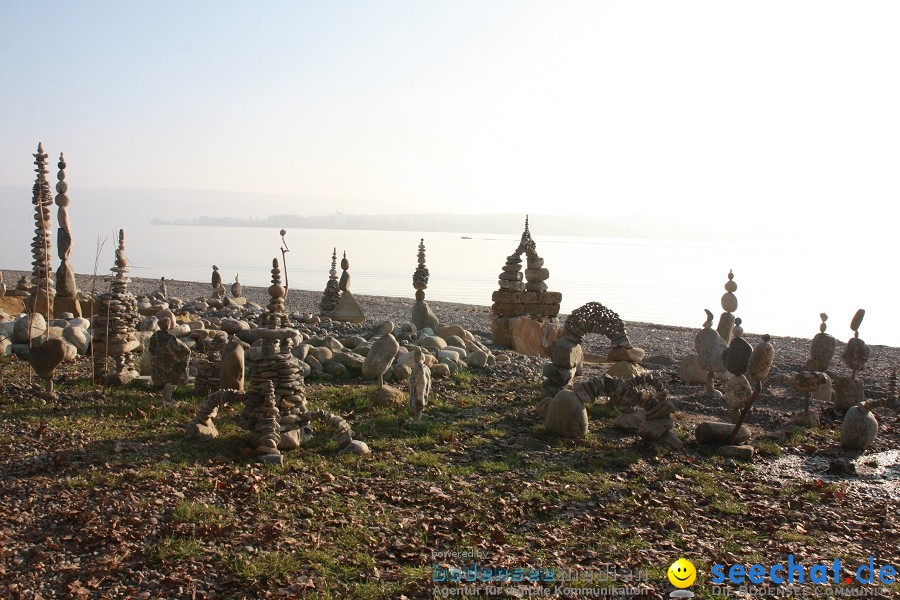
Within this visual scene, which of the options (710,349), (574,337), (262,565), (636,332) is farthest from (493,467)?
(636,332)

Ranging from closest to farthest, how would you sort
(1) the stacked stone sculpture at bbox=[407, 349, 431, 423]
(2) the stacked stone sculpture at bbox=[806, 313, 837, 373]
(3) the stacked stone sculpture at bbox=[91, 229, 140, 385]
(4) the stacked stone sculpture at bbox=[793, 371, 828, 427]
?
(1) the stacked stone sculpture at bbox=[407, 349, 431, 423] → (3) the stacked stone sculpture at bbox=[91, 229, 140, 385] → (4) the stacked stone sculpture at bbox=[793, 371, 828, 427] → (2) the stacked stone sculpture at bbox=[806, 313, 837, 373]

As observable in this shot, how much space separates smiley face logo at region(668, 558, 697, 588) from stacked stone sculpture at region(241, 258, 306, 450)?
4.83 meters

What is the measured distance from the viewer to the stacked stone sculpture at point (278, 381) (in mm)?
8406

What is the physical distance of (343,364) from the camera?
41.7 ft

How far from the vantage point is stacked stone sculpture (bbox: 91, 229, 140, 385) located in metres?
10.7

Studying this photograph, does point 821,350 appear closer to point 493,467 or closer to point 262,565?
point 493,467

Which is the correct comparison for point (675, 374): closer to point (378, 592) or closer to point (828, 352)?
point (828, 352)

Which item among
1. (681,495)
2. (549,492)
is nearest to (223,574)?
(549,492)

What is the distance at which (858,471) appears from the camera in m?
9.13

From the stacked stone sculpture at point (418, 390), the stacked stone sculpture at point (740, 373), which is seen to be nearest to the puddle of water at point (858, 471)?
the stacked stone sculpture at point (740, 373)

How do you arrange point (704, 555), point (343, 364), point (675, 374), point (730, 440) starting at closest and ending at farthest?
point (704, 555) < point (730, 440) < point (343, 364) < point (675, 374)

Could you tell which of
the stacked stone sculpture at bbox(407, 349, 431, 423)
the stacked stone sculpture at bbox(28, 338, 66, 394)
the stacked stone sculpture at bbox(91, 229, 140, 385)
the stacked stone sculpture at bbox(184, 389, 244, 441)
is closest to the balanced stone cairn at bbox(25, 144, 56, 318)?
the stacked stone sculpture at bbox(91, 229, 140, 385)

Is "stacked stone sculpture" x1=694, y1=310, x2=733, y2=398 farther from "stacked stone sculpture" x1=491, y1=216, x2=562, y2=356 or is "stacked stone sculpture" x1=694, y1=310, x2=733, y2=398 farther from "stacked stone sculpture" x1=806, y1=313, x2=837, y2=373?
"stacked stone sculpture" x1=491, y1=216, x2=562, y2=356

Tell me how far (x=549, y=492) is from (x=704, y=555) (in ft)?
6.29
